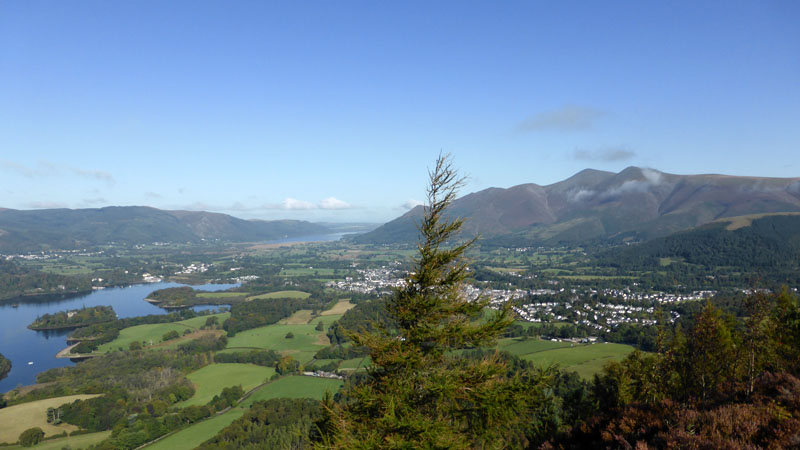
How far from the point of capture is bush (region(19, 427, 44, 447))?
38575 mm

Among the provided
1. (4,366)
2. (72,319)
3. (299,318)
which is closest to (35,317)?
(72,319)

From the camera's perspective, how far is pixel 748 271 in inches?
4326

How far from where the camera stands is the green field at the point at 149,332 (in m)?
70.7


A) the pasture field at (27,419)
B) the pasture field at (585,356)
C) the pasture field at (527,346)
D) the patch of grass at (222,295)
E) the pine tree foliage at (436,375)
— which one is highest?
the pine tree foliage at (436,375)

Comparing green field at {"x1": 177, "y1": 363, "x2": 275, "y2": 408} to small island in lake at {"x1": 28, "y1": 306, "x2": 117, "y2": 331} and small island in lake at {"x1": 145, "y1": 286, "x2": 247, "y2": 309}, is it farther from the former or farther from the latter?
small island in lake at {"x1": 145, "y1": 286, "x2": 247, "y2": 309}

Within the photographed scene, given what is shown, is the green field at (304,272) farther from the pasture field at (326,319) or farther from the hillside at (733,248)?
the hillside at (733,248)

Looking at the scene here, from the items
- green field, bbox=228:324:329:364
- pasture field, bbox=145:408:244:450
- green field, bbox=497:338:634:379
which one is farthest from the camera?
green field, bbox=228:324:329:364

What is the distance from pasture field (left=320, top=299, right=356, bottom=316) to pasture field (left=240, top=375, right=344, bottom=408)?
110 feet

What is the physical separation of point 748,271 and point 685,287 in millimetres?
30348

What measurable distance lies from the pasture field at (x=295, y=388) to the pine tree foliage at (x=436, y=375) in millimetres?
42479

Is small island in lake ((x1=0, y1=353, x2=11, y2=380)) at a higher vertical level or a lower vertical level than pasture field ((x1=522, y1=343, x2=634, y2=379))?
lower

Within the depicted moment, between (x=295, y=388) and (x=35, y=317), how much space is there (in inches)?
3480

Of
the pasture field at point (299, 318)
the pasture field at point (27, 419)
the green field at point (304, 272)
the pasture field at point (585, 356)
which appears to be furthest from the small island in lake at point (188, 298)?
the pasture field at point (585, 356)

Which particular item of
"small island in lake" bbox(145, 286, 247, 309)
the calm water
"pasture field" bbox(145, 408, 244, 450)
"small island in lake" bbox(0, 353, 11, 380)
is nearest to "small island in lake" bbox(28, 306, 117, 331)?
the calm water
